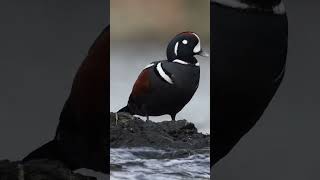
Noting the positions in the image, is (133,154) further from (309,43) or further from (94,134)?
(309,43)

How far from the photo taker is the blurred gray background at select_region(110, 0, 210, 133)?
539cm

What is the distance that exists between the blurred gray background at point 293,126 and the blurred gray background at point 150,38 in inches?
17.1

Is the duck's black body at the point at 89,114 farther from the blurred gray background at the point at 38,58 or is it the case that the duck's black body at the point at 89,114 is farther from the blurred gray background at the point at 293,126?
the blurred gray background at the point at 293,126

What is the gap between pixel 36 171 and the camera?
5.07m

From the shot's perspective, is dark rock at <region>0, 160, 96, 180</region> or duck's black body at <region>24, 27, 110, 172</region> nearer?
dark rock at <region>0, 160, 96, 180</region>

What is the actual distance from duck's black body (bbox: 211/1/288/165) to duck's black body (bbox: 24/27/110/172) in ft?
3.15

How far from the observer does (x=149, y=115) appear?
5477mm

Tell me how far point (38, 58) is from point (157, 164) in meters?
1.40

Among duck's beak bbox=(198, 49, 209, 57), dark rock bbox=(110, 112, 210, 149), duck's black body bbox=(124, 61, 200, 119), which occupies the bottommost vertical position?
dark rock bbox=(110, 112, 210, 149)

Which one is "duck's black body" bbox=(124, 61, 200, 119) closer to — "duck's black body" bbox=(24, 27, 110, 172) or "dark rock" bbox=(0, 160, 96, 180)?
"duck's black body" bbox=(24, 27, 110, 172)

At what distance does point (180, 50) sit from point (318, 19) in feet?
4.11

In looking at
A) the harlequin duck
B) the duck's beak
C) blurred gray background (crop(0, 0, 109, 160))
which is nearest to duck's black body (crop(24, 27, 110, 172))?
blurred gray background (crop(0, 0, 109, 160))

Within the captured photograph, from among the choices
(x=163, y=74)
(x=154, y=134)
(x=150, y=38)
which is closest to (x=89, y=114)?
(x=154, y=134)

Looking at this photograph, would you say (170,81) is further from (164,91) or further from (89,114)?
(89,114)
